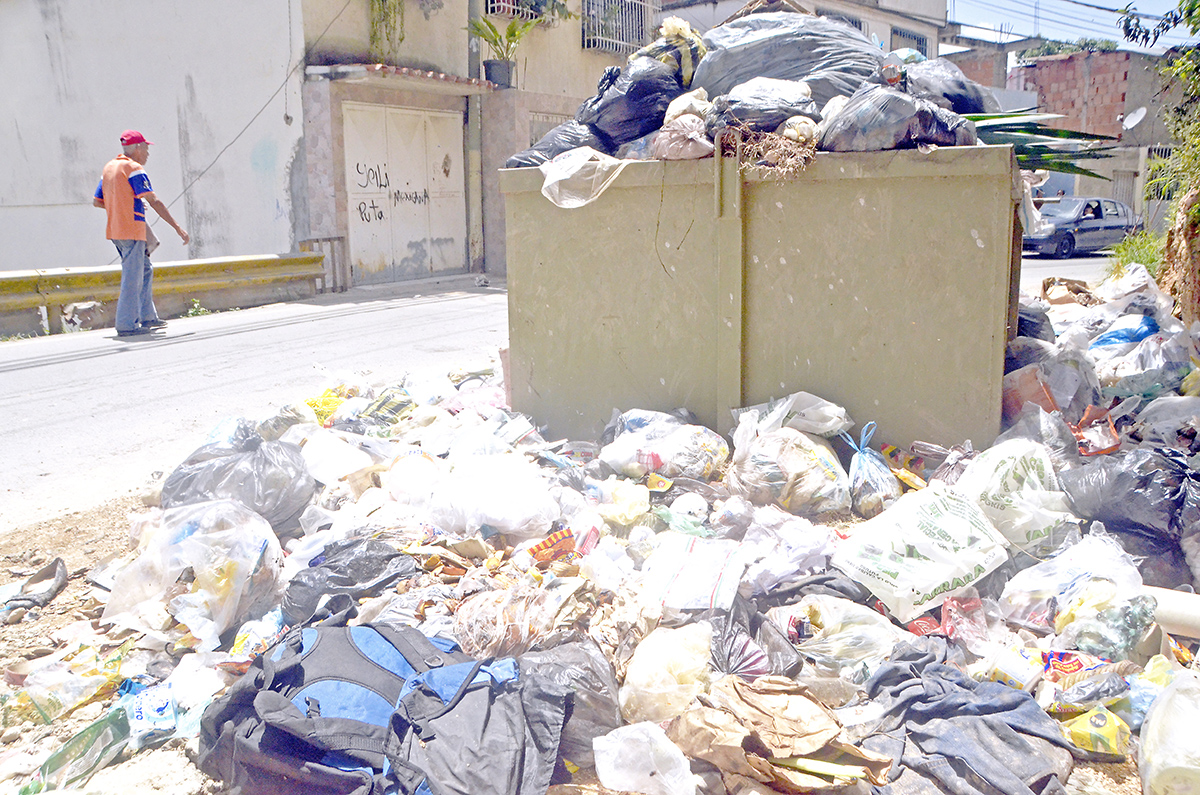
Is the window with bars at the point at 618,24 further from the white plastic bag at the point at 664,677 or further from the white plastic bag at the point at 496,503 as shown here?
the white plastic bag at the point at 664,677

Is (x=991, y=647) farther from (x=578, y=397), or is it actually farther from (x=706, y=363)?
(x=578, y=397)

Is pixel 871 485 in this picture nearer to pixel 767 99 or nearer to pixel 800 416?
pixel 800 416

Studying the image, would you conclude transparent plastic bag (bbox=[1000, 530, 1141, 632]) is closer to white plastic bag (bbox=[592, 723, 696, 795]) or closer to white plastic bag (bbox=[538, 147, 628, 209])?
white plastic bag (bbox=[592, 723, 696, 795])

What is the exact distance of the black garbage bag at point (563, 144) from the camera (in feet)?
16.6

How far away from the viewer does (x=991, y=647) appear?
9.89ft

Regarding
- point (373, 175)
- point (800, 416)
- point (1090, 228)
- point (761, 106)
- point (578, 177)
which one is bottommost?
point (800, 416)

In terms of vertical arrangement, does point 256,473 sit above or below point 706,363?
below

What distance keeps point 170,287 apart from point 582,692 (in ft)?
31.0

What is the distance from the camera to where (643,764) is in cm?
236

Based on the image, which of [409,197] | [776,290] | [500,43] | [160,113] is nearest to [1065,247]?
[500,43]

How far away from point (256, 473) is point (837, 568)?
2.48m

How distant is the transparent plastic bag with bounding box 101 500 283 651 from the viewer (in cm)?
323

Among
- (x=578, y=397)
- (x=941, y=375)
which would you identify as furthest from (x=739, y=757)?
(x=578, y=397)

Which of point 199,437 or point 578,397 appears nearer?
point 578,397
